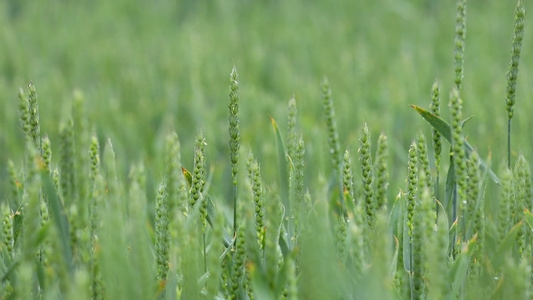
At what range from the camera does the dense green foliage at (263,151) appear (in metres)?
0.64

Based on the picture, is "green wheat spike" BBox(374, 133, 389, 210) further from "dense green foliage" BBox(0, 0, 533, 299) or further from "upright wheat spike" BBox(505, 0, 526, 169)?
"upright wheat spike" BBox(505, 0, 526, 169)

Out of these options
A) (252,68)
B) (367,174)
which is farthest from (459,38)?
(252,68)

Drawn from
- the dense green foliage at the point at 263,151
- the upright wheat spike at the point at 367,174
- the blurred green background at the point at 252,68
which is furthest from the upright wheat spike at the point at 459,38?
the blurred green background at the point at 252,68

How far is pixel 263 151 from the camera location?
920 mm

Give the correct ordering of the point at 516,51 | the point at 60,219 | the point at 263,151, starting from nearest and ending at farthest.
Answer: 1. the point at 60,219
2. the point at 516,51
3. the point at 263,151

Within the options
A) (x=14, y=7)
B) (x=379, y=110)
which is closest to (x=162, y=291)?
(x=379, y=110)

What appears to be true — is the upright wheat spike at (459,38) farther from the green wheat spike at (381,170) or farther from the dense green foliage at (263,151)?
the green wheat spike at (381,170)

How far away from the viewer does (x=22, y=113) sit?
788mm

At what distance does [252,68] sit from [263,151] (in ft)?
4.89

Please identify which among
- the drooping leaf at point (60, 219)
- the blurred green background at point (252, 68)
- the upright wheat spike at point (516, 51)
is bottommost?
the drooping leaf at point (60, 219)

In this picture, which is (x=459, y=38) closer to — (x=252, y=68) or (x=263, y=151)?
(x=263, y=151)

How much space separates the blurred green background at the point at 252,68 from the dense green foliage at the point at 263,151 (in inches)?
0.4

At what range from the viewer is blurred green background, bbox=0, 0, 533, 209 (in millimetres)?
1740

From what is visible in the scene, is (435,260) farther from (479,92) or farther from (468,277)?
(479,92)
